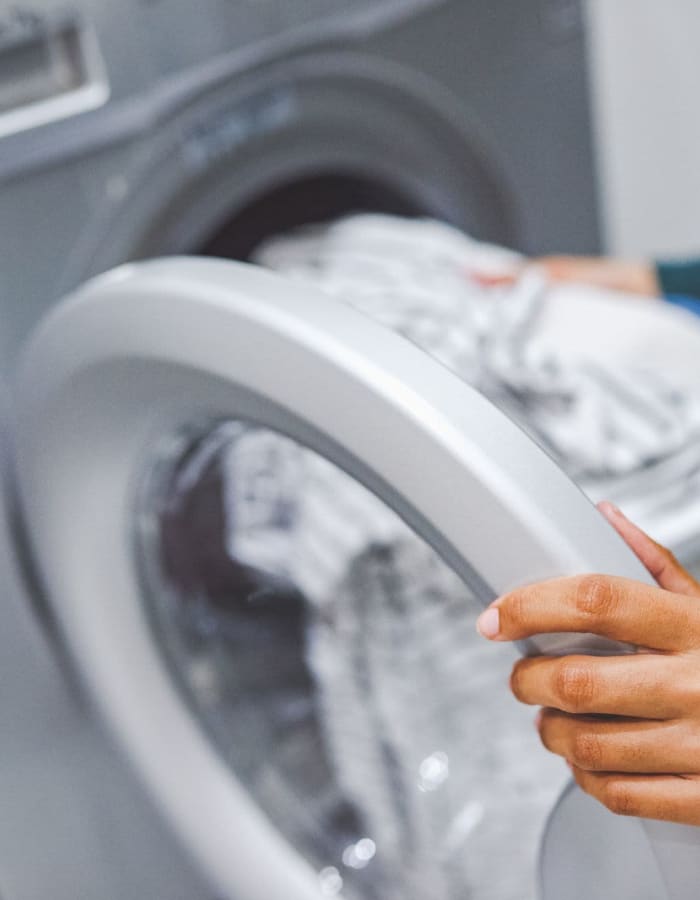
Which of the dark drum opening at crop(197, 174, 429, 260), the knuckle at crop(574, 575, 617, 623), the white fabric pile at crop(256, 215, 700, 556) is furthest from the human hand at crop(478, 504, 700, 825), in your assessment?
the dark drum opening at crop(197, 174, 429, 260)

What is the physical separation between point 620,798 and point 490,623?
2.7 inches

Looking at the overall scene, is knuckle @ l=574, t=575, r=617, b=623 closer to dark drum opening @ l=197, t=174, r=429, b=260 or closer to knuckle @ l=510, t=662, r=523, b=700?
knuckle @ l=510, t=662, r=523, b=700

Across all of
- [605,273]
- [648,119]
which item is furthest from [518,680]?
[648,119]

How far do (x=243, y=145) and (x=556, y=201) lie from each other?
0.29 m

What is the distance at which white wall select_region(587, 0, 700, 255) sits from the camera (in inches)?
34.4

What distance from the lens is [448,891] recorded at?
690mm

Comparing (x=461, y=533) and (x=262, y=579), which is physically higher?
(x=461, y=533)

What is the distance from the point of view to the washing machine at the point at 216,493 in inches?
22.2

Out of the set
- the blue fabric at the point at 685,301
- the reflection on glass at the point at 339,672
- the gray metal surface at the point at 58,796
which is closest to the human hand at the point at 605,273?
the blue fabric at the point at 685,301

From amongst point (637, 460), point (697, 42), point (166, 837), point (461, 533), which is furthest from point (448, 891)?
point (697, 42)

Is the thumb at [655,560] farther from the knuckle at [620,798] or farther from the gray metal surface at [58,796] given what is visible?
the gray metal surface at [58,796]

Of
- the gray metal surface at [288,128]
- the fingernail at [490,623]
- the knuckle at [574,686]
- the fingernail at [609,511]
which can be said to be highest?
the gray metal surface at [288,128]

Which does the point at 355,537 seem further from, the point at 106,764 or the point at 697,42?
the point at 697,42

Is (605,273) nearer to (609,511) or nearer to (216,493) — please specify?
(216,493)
